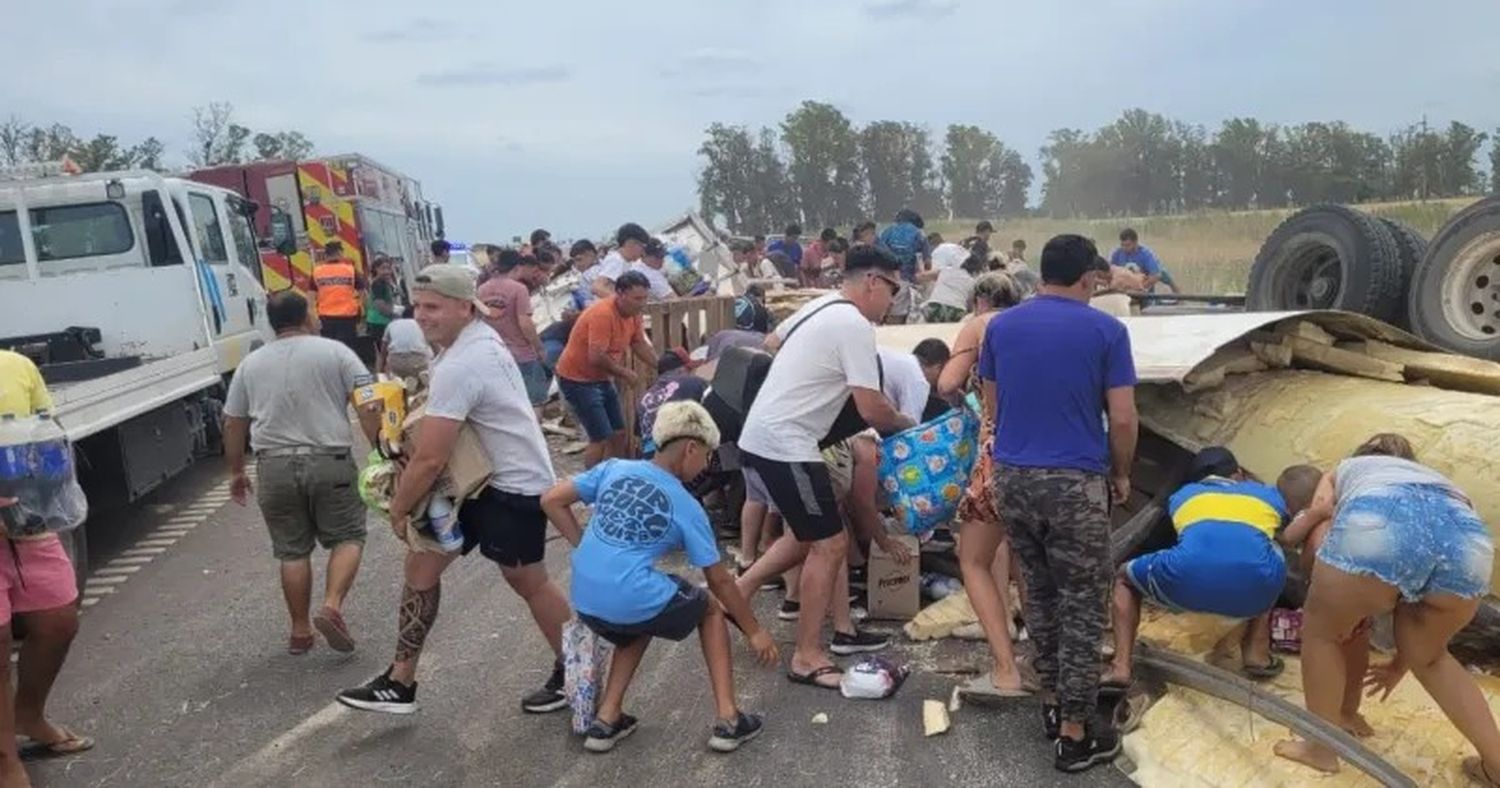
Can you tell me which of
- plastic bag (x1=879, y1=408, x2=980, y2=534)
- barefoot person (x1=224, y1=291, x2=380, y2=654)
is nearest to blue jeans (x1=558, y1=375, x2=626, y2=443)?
barefoot person (x1=224, y1=291, x2=380, y2=654)

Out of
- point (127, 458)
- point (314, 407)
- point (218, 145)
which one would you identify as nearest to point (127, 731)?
point (314, 407)

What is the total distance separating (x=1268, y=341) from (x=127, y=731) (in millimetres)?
5042

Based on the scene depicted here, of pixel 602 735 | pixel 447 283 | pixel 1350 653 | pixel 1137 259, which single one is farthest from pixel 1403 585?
pixel 1137 259

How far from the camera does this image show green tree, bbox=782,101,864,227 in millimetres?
53812

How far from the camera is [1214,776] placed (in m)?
3.54

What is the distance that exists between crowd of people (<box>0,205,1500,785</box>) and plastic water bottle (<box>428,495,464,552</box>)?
0.06 metres

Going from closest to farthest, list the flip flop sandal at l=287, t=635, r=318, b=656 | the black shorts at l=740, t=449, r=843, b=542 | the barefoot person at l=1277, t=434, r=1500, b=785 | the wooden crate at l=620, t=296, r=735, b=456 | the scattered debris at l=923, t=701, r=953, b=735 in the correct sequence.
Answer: the barefoot person at l=1277, t=434, r=1500, b=785 < the scattered debris at l=923, t=701, r=953, b=735 < the black shorts at l=740, t=449, r=843, b=542 < the flip flop sandal at l=287, t=635, r=318, b=656 < the wooden crate at l=620, t=296, r=735, b=456

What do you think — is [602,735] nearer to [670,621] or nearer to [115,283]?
[670,621]

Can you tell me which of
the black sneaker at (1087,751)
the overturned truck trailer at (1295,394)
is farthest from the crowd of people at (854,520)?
the overturned truck trailer at (1295,394)

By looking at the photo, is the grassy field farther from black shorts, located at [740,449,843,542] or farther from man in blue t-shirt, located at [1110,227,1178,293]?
black shorts, located at [740,449,843,542]

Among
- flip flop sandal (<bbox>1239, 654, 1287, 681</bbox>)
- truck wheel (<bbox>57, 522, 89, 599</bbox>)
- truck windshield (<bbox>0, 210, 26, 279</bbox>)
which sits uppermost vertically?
truck windshield (<bbox>0, 210, 26, 279</bbox>)

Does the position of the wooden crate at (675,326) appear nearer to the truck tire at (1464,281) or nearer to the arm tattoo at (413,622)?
the arm tattoo at (413,622)

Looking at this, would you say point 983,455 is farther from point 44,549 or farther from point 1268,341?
point 44,549

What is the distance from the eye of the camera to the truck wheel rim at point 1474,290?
21.0ft
